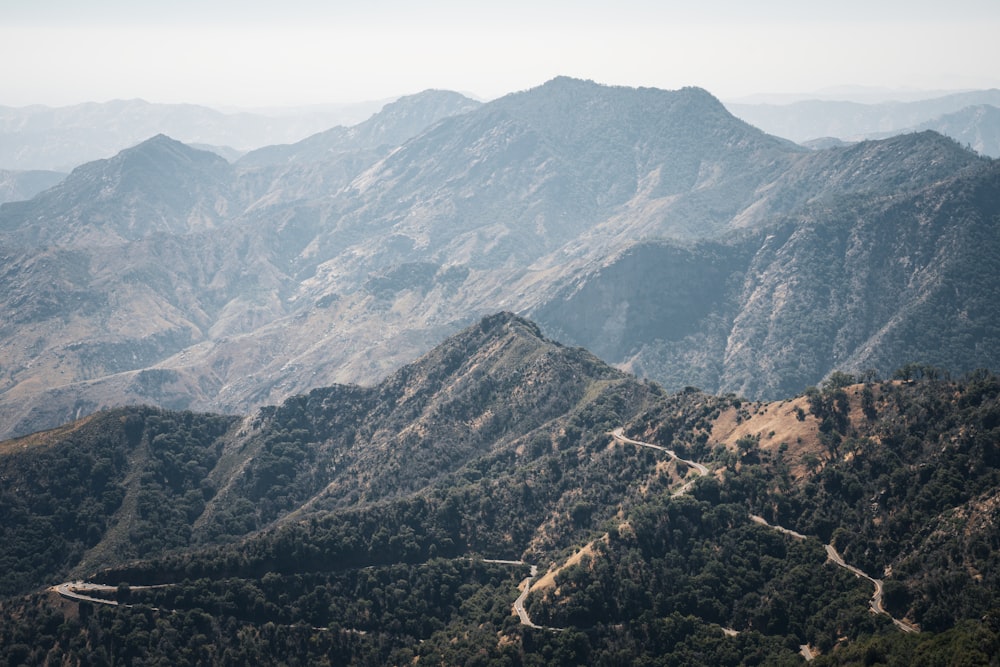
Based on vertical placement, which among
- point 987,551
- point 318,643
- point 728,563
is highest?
point 987,551

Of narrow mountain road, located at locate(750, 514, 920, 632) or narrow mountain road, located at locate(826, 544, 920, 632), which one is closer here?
narrow mountain road, located at locate(826, 544, 920, 632)

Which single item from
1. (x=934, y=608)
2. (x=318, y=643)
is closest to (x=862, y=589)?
(x=934, y=608)

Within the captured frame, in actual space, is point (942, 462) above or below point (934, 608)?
above

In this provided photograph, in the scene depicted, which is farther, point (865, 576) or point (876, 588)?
point (865, 576)

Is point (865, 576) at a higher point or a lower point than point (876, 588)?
higher

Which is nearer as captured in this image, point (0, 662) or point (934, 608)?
point (934, 608)

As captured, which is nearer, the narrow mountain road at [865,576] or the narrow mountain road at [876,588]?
the narrow mountain road at [876,588]

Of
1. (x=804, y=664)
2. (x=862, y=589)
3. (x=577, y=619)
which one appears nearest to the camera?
(x=804, y=664)

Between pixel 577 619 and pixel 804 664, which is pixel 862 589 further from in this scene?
pixel 577 619

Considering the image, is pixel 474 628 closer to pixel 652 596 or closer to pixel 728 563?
pixel 652 596

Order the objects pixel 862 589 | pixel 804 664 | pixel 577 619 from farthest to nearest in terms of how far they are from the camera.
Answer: pixel 577 619
pixel 862 589
pixel 804 664

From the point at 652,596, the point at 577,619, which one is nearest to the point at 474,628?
the point at 577,619
